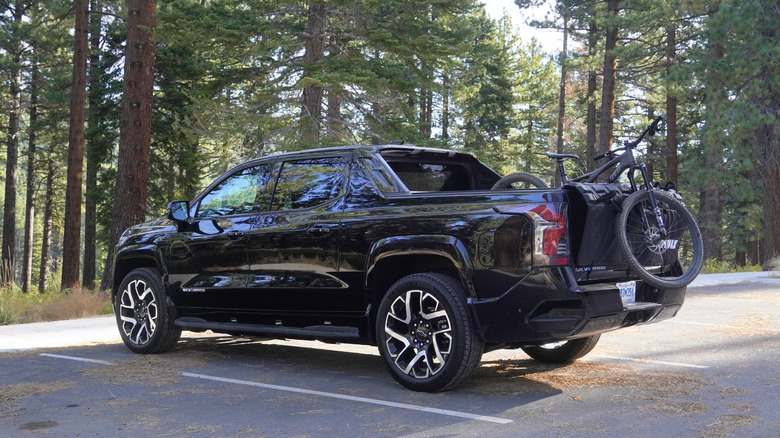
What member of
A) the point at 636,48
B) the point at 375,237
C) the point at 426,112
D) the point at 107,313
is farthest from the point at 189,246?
the point at 426,112

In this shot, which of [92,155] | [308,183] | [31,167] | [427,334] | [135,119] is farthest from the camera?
[31,167]

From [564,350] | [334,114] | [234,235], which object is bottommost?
[564,350]

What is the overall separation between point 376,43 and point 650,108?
27.8m

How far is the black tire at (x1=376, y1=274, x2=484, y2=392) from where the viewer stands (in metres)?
5.72

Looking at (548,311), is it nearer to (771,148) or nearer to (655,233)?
(655,233)

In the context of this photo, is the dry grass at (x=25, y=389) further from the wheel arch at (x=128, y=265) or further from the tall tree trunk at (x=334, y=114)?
the tall tree trunk at (x=334, y=114)

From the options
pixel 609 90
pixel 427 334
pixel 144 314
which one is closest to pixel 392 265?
pixel 427 334

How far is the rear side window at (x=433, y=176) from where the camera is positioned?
7.05 meters

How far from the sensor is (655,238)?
236 inches

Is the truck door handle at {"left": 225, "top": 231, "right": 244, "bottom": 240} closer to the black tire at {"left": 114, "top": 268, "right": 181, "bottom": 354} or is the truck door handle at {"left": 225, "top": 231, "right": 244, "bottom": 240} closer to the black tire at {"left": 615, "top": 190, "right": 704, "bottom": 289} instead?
the black tire at {"left": 114, "top": 268, "right": 181, "bottom": 354}

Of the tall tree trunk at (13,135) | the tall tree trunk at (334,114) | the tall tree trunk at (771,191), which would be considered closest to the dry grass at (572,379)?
the tall tree trunk at (334,114)

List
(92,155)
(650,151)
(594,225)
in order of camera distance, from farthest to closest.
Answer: (650,151) → (92,155) → (594,225)

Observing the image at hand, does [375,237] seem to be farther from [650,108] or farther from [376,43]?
[650,108]

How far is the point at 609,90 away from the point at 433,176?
2310 cm
